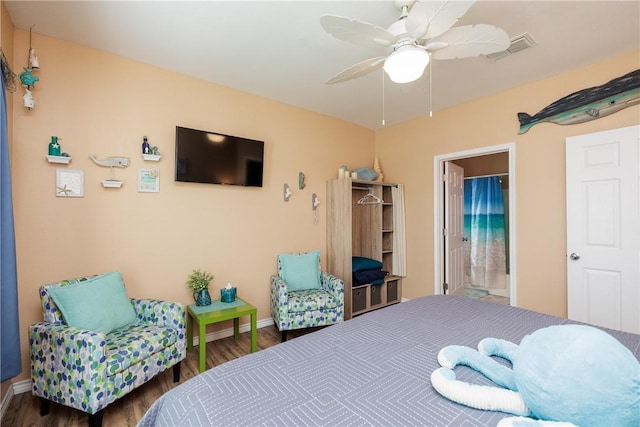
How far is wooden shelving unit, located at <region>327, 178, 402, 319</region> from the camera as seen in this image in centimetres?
352

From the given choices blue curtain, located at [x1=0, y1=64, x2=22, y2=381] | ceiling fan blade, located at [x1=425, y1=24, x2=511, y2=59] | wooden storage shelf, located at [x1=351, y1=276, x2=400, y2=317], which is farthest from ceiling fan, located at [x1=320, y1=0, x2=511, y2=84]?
wooden storage shelf, located at [x1=351, y1=276, x2=400, y2=317]

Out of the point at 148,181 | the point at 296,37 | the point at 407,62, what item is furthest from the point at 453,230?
the point at 148,181

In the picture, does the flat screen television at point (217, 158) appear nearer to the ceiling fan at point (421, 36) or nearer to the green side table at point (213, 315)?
the green side table at point (213, 315)

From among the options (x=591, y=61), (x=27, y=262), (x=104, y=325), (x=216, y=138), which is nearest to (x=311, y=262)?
(x=216, y=138)

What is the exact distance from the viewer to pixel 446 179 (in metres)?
3.77

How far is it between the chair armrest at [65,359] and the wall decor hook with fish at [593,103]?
4038 mm

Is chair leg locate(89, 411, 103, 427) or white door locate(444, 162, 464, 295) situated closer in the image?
chair leg locate(89, 411, 103, 427)

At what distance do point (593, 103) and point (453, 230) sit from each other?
6.43 ft

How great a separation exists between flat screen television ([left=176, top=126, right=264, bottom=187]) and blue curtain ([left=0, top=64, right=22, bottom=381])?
1118 millimetres

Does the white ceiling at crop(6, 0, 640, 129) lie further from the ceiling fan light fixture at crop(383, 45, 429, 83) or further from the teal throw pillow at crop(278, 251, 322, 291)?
the teal throw pillow at crop(278, 251, 322, 291)

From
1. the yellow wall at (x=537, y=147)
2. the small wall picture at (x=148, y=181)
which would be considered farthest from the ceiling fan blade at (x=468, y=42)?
the small wall picture at (x=148, y=181)

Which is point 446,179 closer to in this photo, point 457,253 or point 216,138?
point 457,253

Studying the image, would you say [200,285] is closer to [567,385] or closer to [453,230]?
[567,385]

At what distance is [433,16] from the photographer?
4.36 feet
